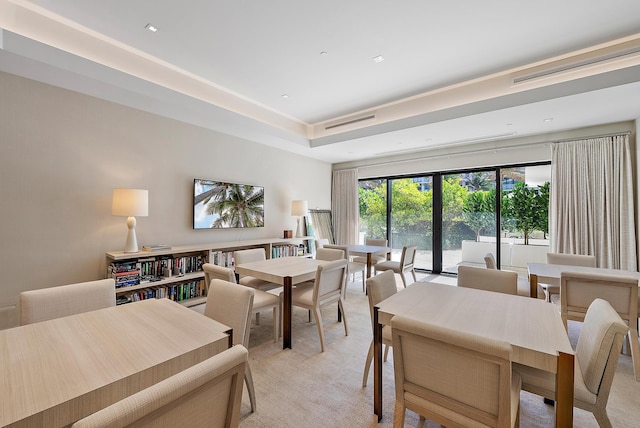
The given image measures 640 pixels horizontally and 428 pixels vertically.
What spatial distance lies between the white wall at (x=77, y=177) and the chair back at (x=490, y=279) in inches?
136

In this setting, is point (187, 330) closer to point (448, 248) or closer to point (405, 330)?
point (405, 330)

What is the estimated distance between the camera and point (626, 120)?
3.71 meters

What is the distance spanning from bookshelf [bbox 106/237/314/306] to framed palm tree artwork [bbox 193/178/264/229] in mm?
456

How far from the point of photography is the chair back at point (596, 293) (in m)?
2.03

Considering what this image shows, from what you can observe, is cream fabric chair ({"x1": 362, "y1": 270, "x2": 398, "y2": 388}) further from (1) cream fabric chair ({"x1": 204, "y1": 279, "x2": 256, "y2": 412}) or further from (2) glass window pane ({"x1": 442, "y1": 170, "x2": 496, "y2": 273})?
(2) glass window pane ({"x1": 442, "y1": 170, "x2": 496, "y2": 273})

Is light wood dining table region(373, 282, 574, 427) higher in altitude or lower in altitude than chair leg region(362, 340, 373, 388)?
higher

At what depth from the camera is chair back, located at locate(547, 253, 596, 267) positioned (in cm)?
291

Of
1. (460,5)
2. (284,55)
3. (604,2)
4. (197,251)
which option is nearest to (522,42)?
(604,2)

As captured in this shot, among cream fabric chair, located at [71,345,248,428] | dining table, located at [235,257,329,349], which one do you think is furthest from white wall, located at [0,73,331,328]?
cream fabric chair, located at [71,345,248,428]

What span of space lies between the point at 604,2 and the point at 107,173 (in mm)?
5018

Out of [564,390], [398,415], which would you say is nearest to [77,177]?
[398,415]

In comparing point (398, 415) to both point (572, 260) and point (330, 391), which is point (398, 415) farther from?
point (572, 260)

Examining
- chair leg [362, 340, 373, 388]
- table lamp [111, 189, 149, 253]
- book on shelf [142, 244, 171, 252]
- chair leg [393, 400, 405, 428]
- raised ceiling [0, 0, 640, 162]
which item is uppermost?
raised ceiling [0, 0, 640, 162]

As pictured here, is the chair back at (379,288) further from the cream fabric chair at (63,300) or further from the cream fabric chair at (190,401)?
the cream fabric chair at (63,300)
